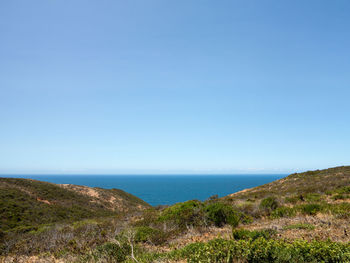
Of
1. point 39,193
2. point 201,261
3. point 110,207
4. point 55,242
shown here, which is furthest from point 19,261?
point 110,207

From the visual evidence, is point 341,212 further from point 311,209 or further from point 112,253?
point 112,253

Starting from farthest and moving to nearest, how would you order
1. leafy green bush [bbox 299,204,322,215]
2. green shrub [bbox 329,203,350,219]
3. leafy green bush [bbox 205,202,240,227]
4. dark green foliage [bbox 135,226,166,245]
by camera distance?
leafy green bush [bbox 205,202,240,227] < leafy green bush [bbox 299,204,322,215] < green shrub [bbox 329,203,350,219] < dark green foliage [bbox 135,226,166,245]

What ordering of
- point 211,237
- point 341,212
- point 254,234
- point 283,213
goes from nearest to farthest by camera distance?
point 254,234 → point 211,237 → point 341,212 → point 283,213

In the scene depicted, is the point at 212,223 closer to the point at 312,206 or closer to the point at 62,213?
the point at 312,206

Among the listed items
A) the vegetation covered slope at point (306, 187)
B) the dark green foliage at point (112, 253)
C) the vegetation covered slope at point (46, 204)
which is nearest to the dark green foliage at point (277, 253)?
the dark green foliage at point (112, 253)

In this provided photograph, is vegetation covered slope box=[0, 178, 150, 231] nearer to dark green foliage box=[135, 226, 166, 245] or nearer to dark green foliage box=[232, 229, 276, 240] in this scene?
dark green foliage box=[135, 226, 166, 245]

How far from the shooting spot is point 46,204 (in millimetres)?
35406

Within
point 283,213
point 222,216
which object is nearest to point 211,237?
point 222,216

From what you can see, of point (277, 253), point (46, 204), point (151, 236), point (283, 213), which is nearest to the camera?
point (277, 253)

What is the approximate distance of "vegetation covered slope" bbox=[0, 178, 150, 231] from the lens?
90.5ft

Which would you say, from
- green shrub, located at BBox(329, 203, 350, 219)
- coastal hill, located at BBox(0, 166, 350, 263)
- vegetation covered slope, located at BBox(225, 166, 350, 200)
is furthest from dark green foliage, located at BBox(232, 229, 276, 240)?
vegetation covered slope, located at BBox(225, 166, 350, 200)

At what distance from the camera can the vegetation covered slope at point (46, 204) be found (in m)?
27.6

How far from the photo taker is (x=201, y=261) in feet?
15.3

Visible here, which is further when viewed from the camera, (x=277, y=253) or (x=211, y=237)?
(x=211, y=237)
